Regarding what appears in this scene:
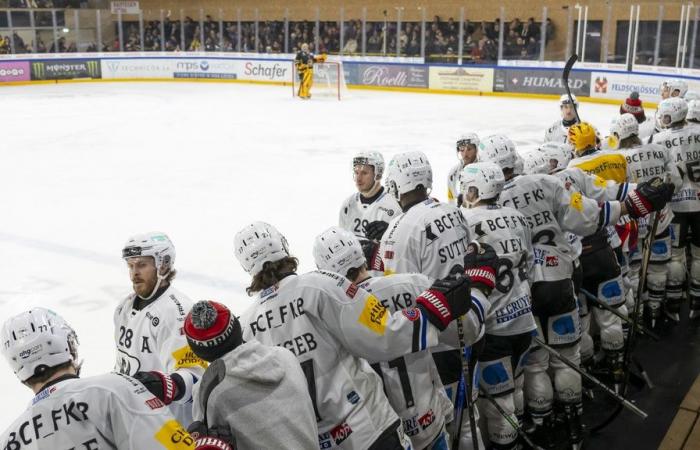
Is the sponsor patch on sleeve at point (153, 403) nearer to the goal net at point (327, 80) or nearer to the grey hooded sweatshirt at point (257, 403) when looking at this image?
the grey hooded sweatshirt at point (257, 403)

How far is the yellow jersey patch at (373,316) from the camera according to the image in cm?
236

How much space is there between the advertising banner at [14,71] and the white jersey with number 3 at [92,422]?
893 inches

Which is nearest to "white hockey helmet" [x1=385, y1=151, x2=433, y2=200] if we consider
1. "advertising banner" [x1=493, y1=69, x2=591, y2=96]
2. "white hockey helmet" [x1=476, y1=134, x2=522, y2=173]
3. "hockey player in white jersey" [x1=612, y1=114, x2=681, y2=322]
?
"white hockey helmet" [x1=476, y1=134, x2=522, y2=173]

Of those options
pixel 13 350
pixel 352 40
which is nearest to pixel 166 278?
pixel 13 350

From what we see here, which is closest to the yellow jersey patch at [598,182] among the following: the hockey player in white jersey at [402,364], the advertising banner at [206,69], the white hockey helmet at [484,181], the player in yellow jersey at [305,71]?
the white hockey helmet at [484,181]

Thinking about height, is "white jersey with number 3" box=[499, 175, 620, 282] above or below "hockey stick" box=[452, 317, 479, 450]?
above

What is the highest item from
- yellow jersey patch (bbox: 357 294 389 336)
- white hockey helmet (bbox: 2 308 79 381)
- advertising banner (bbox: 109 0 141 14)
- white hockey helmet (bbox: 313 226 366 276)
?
advertising banner (bbox: 109 0 141 14)

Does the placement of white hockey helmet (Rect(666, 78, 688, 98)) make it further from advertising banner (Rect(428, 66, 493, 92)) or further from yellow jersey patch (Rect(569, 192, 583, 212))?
advertising banner (Rect(428, 66, 493, 92))

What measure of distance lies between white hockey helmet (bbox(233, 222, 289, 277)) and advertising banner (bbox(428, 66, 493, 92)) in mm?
17874

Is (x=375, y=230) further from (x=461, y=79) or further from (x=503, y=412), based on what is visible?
(x=461, y=79)

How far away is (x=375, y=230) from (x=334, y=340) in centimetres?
188

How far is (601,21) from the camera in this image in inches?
834

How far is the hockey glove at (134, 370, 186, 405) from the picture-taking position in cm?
249

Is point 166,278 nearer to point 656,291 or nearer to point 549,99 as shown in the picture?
point 656,291
